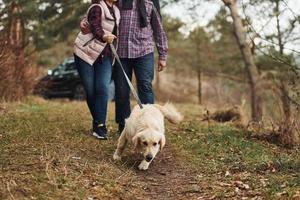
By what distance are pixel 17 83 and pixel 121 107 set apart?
694cm

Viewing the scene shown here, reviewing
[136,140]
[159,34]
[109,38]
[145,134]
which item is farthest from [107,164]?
[159,34]

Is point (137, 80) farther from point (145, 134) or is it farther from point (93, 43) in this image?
point (145, 134)

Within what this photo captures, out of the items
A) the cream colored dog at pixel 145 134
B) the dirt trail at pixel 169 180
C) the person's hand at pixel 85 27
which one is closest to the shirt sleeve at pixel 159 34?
the person's hand at pixel 85 27

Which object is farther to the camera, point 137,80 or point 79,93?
point 79,93

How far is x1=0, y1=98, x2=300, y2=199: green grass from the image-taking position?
4.36 meters

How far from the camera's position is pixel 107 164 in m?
5.32

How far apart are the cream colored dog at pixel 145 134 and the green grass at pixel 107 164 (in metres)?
0.20

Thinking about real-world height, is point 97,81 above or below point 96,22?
below

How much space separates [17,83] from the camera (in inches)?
523

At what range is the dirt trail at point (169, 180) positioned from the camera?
479 cm

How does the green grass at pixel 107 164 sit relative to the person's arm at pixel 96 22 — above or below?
below

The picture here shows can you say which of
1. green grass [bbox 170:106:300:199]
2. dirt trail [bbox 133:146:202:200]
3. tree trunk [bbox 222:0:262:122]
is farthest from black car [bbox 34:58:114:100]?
dirt trail [bbox 133:146:202:200]

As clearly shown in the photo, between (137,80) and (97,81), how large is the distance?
52 cm

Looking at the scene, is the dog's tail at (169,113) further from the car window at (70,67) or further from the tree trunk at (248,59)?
the car window at (70,67)
